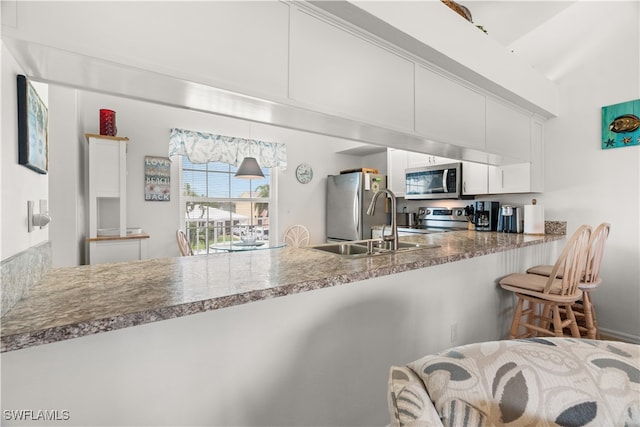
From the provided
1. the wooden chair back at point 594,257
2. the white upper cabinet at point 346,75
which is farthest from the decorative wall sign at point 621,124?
the white upper cabinet at point 346,75

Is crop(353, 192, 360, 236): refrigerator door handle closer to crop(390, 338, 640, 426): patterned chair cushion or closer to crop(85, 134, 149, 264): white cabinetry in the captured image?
crop(85, 134, 149, 264): white cabinetry

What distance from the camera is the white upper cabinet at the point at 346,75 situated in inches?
54.1

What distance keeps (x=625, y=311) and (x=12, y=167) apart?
14.1 ft

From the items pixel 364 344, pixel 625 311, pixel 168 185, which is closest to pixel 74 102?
pixel 168 185

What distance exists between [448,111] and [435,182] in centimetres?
168

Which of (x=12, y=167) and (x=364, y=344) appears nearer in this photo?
(x=12, y=167)

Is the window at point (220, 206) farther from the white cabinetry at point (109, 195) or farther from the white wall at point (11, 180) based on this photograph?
the white wall at point (11, 180)

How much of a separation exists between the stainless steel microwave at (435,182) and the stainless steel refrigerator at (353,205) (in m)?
0.57

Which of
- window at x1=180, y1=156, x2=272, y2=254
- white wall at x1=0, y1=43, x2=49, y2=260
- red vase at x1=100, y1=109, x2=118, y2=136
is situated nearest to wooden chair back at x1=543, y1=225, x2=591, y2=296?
white wall at x1=0, y1=43, x2=49, y2=260

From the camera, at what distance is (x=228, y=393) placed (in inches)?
44.8

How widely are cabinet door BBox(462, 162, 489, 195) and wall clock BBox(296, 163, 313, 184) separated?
2.26m

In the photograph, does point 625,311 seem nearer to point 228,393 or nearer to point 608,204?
point 608,204

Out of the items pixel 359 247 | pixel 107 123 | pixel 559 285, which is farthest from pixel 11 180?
pixel 559 285

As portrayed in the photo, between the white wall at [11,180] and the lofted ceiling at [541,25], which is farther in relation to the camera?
the lofted ceiling at [541,25]
